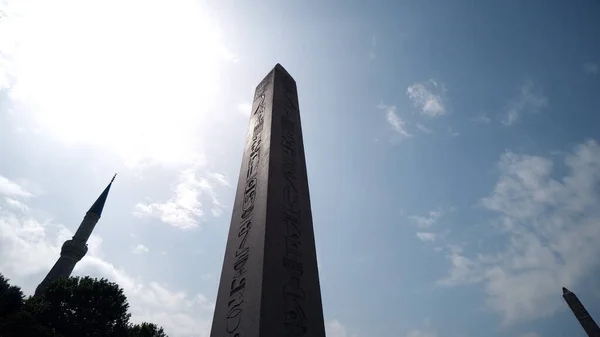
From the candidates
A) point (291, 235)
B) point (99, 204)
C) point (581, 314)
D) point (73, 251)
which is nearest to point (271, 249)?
point (291, 235)

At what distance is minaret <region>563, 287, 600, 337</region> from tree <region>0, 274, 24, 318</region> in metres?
28.4

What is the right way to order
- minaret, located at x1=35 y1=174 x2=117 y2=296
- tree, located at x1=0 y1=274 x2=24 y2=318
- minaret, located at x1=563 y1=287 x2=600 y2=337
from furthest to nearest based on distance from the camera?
minaret, located at x1=35 y1=174 x2=117 y2=296, minaret, located at x1=563 y1=287 x2=600 y2=337, tree, located at x1=0 y1=274 x2=24 y2=318

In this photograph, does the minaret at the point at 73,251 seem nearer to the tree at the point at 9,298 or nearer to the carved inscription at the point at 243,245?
the tree at the point at 9,298

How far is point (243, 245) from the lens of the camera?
371 cm

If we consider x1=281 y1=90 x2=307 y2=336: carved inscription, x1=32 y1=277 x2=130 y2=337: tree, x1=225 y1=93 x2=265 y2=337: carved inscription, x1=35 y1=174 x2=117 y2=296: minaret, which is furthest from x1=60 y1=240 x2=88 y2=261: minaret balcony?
x1=281 y1=90 x2=307 y2=336: carved inscription

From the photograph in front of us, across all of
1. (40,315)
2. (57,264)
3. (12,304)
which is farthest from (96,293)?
(57,264)

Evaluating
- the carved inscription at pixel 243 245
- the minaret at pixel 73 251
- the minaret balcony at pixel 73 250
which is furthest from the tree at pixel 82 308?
the carved inscription at pixel 243 245

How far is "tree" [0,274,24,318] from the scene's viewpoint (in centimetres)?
1401

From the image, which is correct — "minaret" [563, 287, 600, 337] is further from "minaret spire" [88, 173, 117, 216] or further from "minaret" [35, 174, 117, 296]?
"minaret spire" [88, 173, 117, 216]

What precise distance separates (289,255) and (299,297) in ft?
1.50

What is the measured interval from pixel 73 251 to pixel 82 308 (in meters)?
9.81

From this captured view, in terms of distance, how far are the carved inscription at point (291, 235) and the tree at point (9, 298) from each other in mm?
16062

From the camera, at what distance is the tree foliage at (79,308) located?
49.9 ft

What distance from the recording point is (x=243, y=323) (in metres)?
2.86
